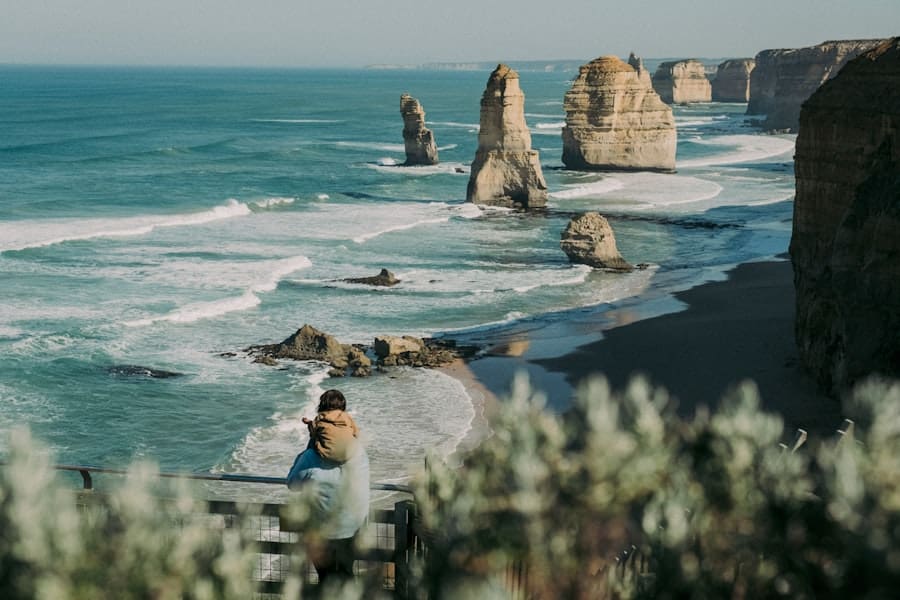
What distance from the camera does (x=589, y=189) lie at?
62.4 meters

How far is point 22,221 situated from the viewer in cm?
4884

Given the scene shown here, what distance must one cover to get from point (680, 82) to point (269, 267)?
423 feet

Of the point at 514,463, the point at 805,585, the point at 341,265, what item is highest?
the point at 514,463

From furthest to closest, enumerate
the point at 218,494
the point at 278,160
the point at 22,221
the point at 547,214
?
the point at 278,160, the point at 547,214, the point at 22,221, the point at 218,494

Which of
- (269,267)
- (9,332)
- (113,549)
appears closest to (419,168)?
(269,267)

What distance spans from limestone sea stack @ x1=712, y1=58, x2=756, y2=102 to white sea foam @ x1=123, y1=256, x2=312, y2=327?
144125 millimetres

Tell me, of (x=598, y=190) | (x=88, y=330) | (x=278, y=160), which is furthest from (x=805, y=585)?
(x=278, y=160)

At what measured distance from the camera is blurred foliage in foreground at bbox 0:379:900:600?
4.25 metres

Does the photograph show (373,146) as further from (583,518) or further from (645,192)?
(583,518)

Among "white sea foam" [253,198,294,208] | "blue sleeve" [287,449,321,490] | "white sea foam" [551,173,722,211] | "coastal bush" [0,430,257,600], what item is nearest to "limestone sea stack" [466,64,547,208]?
"white sea foam" [551,173,722,211]

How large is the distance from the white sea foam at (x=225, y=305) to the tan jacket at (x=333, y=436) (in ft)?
74.1

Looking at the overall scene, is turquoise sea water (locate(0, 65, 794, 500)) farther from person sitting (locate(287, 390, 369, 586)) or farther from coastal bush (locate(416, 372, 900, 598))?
coastal bush (locate(416, 372, 900, 598))

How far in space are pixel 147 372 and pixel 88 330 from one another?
4.92 m

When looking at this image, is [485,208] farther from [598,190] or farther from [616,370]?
[616,370]
